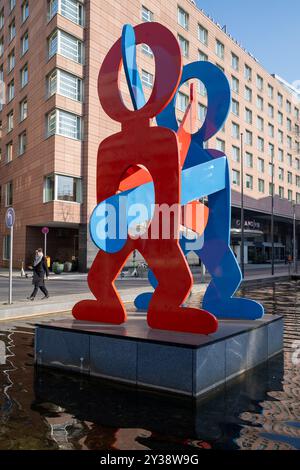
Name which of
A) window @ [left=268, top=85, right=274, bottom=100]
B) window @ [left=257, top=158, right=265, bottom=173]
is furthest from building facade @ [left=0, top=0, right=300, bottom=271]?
window @ [left=268, top=85, right=274, bottom=100]

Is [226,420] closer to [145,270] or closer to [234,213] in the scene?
[145,270]

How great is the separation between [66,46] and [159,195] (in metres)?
26.9

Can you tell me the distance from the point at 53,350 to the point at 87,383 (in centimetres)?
101

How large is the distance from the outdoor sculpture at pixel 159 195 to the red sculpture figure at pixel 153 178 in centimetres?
1

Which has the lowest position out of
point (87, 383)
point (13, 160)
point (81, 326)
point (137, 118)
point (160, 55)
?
point (87, 383)

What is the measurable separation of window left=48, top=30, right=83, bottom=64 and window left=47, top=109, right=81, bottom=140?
408 cm

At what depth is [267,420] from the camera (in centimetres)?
445

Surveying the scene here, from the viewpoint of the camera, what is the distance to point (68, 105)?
2902cm

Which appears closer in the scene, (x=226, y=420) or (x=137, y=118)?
(x=226, y=420)

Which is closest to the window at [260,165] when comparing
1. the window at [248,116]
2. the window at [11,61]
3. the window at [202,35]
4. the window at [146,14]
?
the window at [248,116]

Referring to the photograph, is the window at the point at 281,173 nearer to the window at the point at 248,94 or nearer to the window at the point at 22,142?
the window at the point at 248,94

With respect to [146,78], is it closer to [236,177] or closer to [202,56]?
[202,56]

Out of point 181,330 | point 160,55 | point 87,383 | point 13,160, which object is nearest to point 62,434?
point 87,383

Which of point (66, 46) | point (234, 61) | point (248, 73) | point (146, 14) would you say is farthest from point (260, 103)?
point (66, 46)
